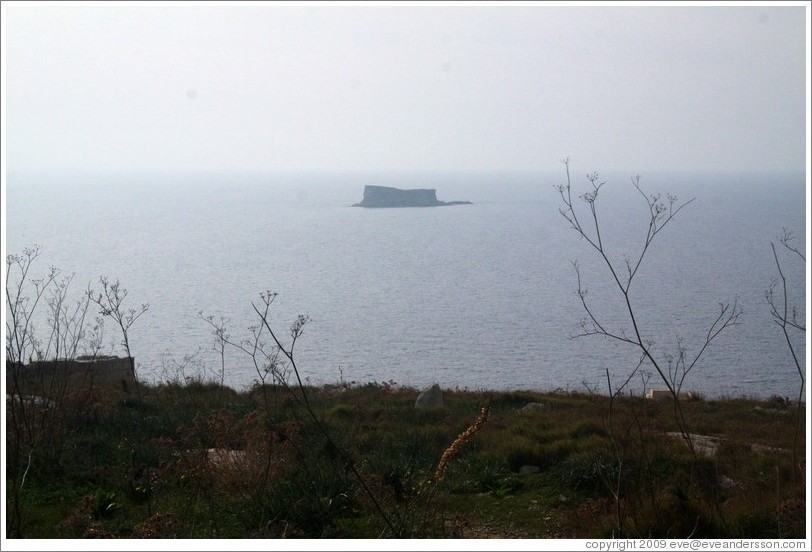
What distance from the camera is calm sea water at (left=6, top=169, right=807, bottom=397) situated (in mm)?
26953

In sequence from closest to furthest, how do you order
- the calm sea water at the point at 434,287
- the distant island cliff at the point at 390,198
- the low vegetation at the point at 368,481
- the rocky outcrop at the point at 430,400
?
the low vegetation at the point at 368,481
the rocky outcrop at the point at 430,400
the calm sea water at the point at 434,287
the distant island cliff at the point at 390,198

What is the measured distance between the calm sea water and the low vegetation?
46.1 inches

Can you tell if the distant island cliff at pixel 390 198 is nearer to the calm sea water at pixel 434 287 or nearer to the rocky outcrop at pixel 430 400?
the calm sea water at pixel 434 287

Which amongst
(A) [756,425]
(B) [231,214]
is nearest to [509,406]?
(A) [756,425]


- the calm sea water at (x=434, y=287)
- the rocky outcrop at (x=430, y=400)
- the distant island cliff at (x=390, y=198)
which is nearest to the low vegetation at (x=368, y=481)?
the calm sea water at (x=434, y=287)

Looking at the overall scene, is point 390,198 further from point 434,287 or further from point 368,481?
point 368,481

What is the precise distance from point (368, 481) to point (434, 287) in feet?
134

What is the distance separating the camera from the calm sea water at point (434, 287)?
27.0m

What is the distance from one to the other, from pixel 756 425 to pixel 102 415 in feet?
33.8

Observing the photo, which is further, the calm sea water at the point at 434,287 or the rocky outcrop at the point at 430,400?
the calm sea water at the point at 434,287

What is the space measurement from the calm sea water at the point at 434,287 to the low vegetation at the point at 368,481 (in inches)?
46.1

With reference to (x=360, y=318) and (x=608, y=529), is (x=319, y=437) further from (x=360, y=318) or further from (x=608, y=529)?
(x=360, y=318)

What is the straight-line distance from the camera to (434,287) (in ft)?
151

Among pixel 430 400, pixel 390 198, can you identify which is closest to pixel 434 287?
pixel 430 400
